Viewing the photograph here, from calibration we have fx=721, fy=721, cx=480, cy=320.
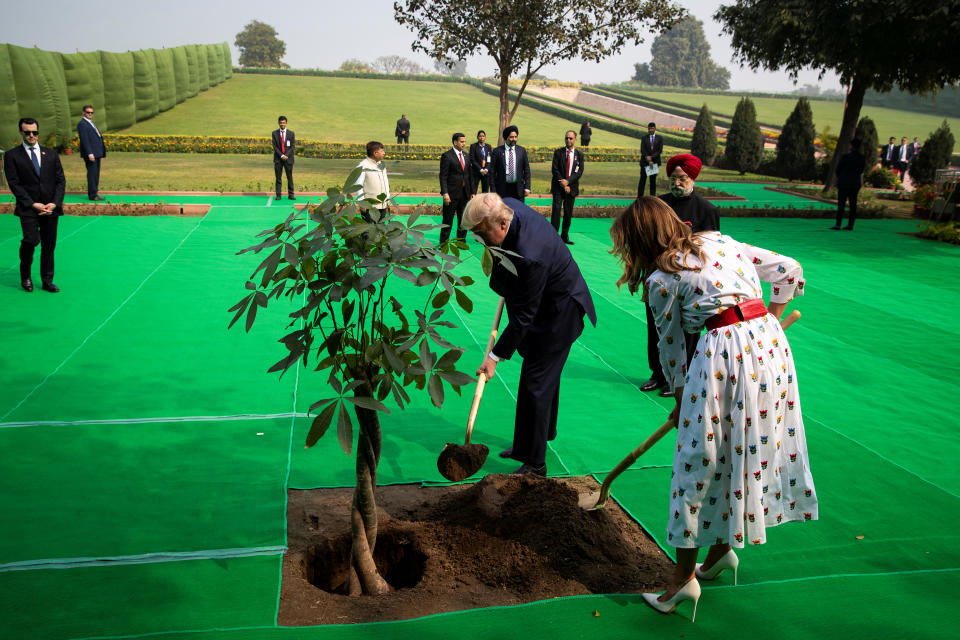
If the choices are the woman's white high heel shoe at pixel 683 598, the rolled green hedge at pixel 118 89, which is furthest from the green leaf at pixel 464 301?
the rolled green hedge at pixel 118 89

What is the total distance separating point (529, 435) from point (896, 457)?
2.57m

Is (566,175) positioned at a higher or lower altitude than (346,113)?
lower

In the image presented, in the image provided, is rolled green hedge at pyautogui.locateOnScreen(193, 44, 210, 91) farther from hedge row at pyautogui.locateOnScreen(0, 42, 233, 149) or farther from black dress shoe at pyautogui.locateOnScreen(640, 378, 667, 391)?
black dress shoe at pyautogui.locateOnScreen(640, 378, 667, 391)

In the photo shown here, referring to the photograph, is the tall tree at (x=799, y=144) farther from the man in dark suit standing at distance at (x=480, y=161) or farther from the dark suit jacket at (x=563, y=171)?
the man in dark suit standing at distance at (x=480, y=161)

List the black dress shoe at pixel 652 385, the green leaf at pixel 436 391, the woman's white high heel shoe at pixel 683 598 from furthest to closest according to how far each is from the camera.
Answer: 1. the black dress shoe at pixel 652 385
2. the woman's white high heel shoe at pixel 683 598
3. the green leaf at pixel 436 391

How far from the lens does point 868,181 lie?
2541 cm

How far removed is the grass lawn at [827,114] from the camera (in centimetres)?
5498

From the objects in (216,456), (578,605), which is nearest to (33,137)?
(216,456)

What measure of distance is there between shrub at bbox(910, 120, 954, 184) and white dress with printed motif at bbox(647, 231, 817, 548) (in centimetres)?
2694

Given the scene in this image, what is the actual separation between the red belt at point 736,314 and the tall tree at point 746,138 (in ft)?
96.1

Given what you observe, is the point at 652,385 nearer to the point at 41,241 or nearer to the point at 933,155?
the point at 41,241

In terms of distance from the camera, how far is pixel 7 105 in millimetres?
21812

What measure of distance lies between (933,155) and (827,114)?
44.1 meters

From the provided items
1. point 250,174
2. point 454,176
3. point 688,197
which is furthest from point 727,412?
point 250,174
